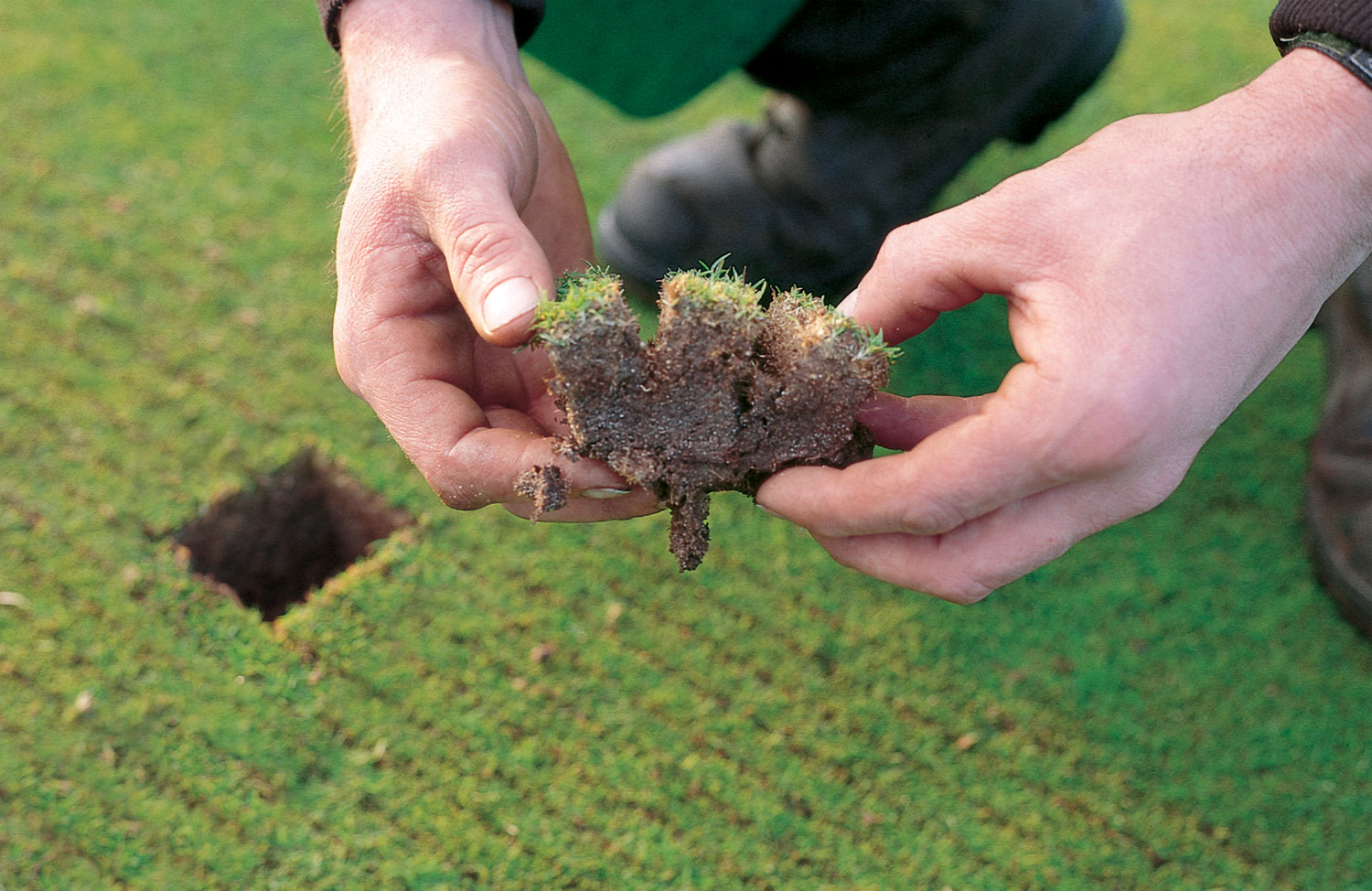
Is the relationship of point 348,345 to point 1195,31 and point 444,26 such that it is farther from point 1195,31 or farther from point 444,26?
point 1195,31

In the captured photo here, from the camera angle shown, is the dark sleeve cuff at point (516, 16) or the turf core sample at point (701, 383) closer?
the turf core sample at point (701, 383)

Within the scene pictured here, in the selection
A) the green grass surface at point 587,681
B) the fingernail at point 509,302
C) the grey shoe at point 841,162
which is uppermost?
the fingernail at point 509,302

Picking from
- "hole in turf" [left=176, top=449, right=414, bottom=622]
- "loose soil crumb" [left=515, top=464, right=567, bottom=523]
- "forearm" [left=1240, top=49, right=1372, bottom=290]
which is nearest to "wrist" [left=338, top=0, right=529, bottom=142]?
"loose soil crumb" [left=515, top=464, right=567, bottom=523]

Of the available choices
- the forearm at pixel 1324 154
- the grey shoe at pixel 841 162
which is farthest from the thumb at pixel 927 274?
the grey shoe at pixel 841 162

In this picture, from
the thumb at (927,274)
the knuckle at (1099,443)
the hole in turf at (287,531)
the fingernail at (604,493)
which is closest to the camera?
the knuckle at (1099,443)

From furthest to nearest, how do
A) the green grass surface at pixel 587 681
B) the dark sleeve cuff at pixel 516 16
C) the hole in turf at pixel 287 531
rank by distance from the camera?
1. the hole in turf at pixel 287 531
2. the green grass surface at pixel 587 681
3. the dark sleeve cuff at pixel 516 16

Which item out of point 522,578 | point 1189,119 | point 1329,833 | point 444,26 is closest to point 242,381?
point 522,578

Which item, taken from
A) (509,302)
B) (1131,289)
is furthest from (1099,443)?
(509,302)

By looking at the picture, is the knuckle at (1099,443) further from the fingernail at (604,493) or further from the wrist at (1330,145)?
the fingernail at (604,493)
